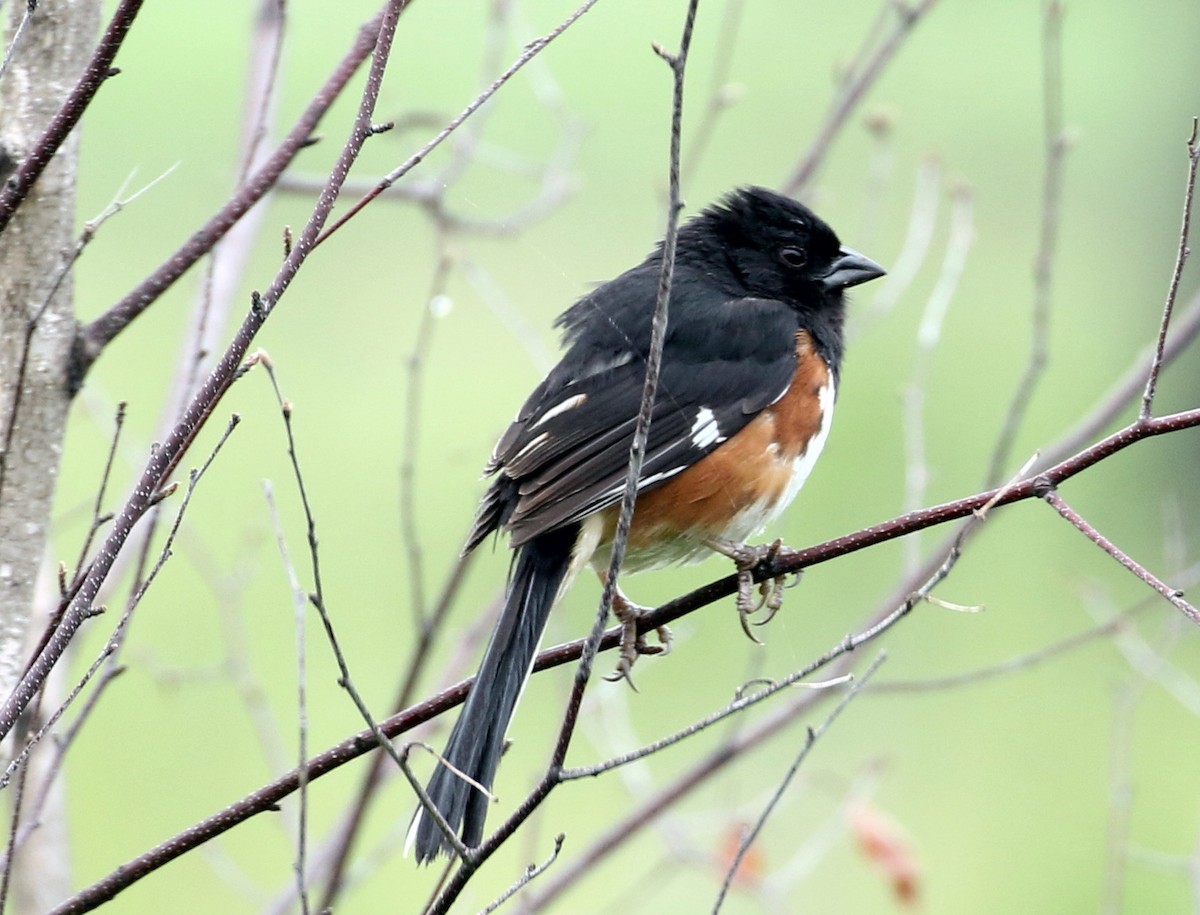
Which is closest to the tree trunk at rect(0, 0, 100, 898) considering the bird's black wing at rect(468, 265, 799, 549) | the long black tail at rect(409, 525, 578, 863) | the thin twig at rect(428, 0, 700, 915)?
the long black tail at rect(409, 525, 578, 863)

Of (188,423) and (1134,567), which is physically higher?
(188,423)

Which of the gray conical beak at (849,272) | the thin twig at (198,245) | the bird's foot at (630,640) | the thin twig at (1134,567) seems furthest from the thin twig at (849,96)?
the thin twig at (1134,567)

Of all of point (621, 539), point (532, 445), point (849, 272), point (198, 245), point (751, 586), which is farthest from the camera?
point (849, 272)

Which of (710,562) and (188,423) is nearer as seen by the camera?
(188,423)

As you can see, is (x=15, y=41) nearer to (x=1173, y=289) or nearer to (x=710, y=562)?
(x=1173, y=289)

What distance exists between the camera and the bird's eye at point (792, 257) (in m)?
3.30

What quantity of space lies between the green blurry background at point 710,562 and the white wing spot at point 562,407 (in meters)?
0.58

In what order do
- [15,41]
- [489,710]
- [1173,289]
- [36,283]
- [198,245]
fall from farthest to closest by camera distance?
[489,710] < [198,245] < [36,283] < [1173,289] < [15,41]

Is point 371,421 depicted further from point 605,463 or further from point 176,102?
point 605,463

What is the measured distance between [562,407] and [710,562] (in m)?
3.59

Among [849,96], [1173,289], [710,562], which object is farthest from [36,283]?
[710,562]

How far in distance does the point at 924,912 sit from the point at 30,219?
4.81 meters

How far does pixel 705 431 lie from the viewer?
9.20 ft

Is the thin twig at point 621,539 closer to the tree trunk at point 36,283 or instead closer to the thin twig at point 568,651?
the thin twig at point 568,651
